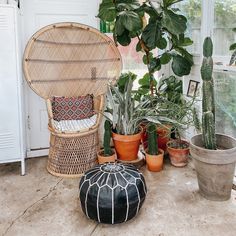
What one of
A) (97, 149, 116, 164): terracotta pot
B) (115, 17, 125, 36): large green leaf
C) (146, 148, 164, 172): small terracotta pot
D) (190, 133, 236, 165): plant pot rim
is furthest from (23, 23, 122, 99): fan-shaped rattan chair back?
(190, 133, 236, 165): plant pot rim

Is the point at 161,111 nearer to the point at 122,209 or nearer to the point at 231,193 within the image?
the point at 231,193

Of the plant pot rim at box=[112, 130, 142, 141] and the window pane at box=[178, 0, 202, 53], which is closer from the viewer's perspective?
the plant pot rim at box=[112, 130, 142, 141]

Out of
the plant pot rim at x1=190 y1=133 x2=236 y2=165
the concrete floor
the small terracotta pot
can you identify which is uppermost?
the plant pot rim at x1=190 y1=133 x2=236 y2=165

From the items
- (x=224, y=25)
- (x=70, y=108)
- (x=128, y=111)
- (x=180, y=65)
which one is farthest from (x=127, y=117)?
(x=224, y=25)

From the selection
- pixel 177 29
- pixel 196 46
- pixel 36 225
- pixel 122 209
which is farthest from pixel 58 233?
pixel 196 46

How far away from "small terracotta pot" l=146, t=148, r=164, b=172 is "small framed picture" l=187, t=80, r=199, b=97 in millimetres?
708

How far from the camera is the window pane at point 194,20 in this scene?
2750mm

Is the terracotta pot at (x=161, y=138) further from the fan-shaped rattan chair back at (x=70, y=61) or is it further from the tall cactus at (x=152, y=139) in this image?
the fan-shaped rattan chair back at (x=70, y=61)

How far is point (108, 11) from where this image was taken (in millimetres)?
2559

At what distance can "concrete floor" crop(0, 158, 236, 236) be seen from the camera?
1817 mm

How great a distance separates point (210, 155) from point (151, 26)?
49.2 inches

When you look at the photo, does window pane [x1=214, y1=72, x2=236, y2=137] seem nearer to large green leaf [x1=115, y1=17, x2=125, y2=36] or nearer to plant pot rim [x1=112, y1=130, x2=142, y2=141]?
plant pot rim [x1=112, y1=130, x2=142, y2=141]

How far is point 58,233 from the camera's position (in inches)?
70.6

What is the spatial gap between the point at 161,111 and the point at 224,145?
63 centimetres
